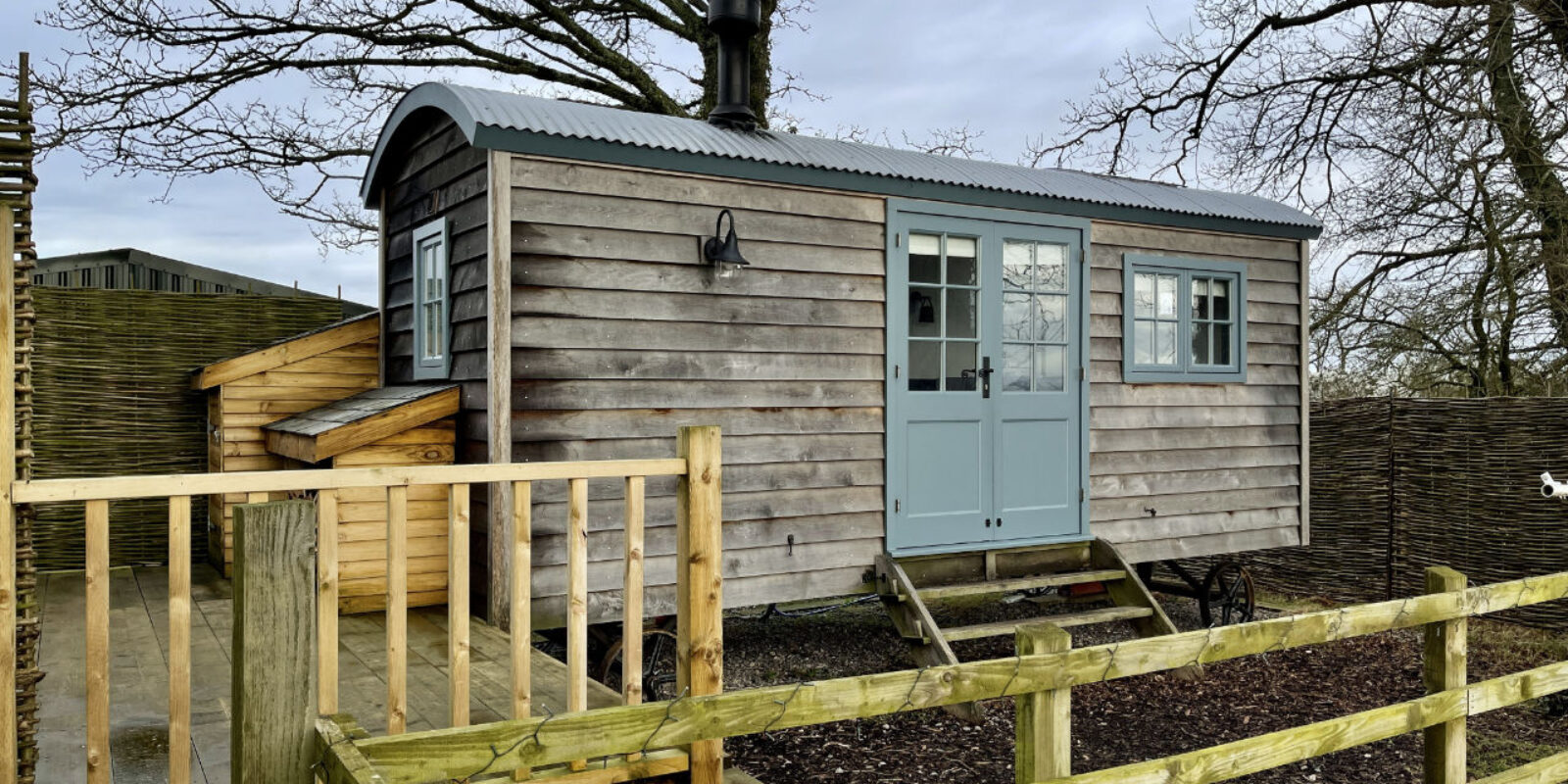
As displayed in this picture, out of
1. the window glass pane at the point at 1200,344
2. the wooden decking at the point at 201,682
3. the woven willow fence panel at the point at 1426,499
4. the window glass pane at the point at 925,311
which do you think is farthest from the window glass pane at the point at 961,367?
the woven willow fence panel at the point at 1426,499

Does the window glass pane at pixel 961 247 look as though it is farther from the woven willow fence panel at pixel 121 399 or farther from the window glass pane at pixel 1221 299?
the woven willow fence panel at pixel 121 399

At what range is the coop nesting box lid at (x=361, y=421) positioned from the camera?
5133 mm

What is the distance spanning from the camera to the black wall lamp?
564 centimetres

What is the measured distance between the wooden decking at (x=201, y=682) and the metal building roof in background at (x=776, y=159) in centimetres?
219

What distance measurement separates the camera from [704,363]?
18.8 ft

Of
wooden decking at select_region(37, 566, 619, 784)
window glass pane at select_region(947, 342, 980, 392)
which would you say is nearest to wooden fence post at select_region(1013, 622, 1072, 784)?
wooden decking at select_region(37, 566, 619, 784)

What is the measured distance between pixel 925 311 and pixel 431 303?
2676 millimetres

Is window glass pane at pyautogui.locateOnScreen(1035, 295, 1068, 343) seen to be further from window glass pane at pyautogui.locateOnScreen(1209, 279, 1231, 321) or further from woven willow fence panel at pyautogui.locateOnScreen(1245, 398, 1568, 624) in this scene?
woven willow fence panel at pyautogui.locateOnScreen(1245, 398, 1568, 624)

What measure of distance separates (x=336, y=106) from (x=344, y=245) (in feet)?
5.23

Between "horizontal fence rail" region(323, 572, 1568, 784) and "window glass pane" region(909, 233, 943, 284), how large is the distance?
3332 mm

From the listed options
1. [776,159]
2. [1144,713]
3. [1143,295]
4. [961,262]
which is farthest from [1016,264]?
[1144,713]

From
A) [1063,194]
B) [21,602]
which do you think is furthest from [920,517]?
[21,602]

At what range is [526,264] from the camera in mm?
5191

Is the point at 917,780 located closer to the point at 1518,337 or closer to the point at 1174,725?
the point at 1174,725
